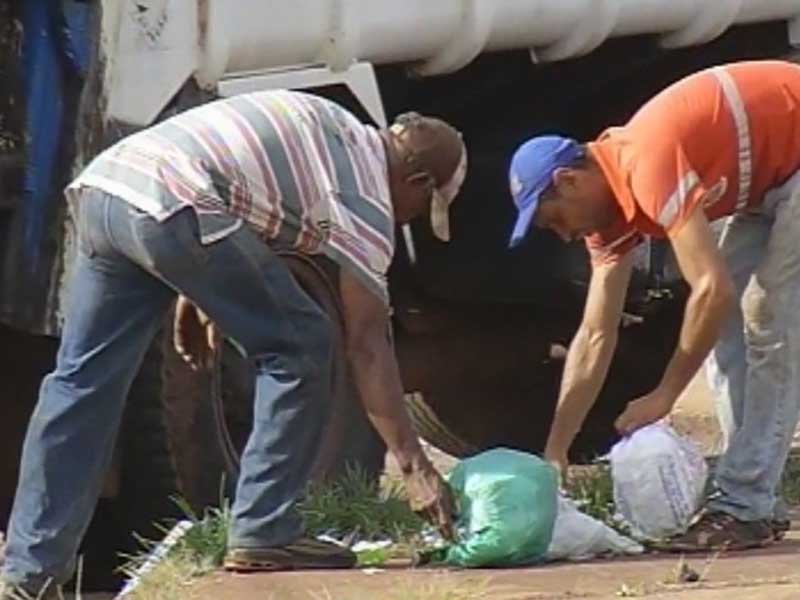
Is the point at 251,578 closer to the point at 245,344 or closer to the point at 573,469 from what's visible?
the point at 245,344

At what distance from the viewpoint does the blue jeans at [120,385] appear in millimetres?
6180

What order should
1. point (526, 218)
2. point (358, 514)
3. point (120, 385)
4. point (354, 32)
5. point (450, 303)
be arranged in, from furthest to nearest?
point (450, 303)
point (354, 32)
point (358, 514)
point (526, 218)
point (120, 385)

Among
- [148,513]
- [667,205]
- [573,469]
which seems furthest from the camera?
[573,469]

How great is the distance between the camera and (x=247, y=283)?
242 inches

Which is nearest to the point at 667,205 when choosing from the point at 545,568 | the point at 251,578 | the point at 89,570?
the point at 545,568

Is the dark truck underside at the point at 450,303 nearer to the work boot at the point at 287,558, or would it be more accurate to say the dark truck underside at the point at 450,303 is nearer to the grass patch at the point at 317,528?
the grass patch at the point at 317,528

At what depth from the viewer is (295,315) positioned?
622cm

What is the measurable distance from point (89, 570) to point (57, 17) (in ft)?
5.95

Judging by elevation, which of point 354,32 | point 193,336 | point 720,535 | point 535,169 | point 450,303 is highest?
point 354,32

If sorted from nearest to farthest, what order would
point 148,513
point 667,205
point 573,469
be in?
1. point 667,205
2. point 148,513
3. point 573,469

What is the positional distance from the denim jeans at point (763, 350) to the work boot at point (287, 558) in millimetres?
1088

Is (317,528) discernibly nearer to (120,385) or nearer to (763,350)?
(120,385)

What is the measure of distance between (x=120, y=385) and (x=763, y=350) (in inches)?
66.1

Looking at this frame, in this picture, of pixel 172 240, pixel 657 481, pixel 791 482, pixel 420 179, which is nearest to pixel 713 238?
pixel 657 481
